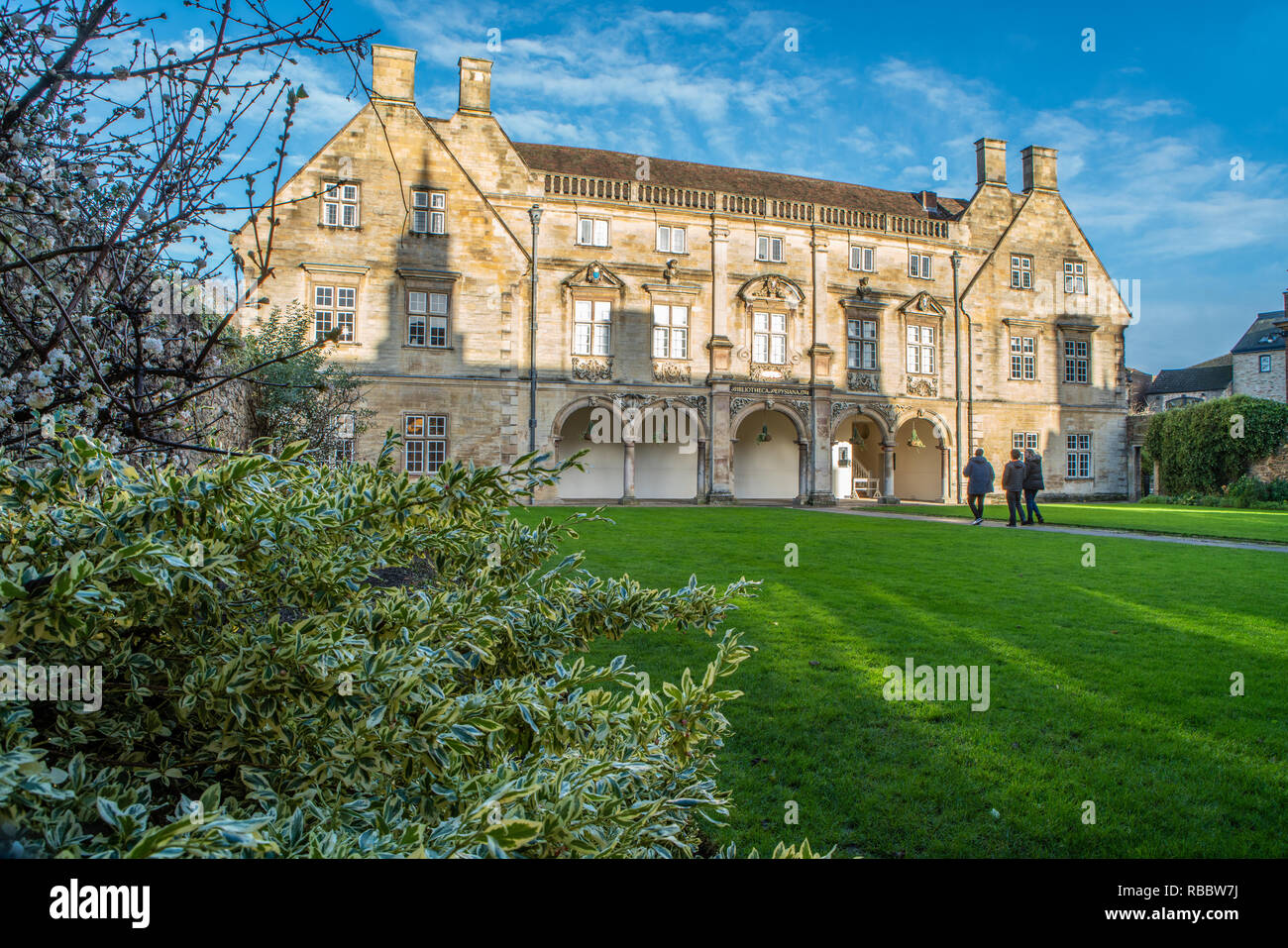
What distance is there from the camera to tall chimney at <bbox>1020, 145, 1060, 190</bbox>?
3281 centimetres

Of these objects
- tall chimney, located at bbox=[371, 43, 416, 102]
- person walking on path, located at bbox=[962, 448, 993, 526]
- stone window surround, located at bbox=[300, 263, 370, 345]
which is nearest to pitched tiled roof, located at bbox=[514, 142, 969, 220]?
tall chimney, located at bbox=[371, 43, 416, 102]

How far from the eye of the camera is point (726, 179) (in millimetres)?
31641

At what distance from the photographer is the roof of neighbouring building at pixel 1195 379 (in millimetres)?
70250

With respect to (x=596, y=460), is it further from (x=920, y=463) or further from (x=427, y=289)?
(x=920, y=463)

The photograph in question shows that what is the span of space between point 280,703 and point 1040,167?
39023 mm

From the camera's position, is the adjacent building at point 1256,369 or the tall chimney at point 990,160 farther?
the adjacent building at point 1256,369

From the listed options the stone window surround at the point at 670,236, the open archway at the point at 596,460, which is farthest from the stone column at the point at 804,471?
the stone window surround at the point at 670,236

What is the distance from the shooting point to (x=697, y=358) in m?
28.4

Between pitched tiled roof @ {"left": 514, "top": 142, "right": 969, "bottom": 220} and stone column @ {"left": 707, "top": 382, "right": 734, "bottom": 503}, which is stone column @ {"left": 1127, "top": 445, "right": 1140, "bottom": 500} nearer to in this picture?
pitched tiled roof @ {"left": 514, "top": 142, "right": 969, "bottom": 220}

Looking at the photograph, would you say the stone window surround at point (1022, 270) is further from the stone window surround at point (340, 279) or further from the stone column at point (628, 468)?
the stone window surround at point (340, 279)

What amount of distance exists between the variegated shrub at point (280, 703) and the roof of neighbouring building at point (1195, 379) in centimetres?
8653
